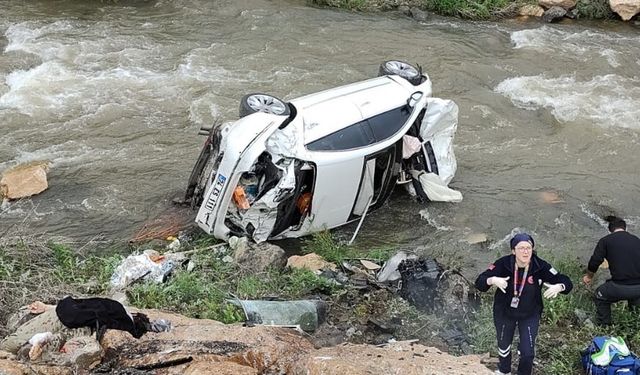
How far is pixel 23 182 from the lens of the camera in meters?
9.57

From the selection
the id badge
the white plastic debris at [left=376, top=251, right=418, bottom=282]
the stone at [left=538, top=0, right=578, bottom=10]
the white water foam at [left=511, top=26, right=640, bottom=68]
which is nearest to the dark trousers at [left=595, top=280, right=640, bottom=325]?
the id badge

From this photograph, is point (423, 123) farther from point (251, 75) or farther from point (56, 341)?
point (56, 341)

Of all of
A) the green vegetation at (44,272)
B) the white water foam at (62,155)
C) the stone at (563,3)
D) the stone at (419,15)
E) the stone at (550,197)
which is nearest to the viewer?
the green vegetation at (44,272)

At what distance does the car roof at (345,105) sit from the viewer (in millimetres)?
8312

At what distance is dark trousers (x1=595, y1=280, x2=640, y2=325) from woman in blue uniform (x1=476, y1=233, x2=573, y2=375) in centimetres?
142

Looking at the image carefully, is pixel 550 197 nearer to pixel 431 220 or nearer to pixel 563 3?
pixel 431 220

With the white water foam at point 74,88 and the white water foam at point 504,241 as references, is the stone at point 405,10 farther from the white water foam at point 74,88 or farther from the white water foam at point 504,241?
A: the white water foam at point 504,241

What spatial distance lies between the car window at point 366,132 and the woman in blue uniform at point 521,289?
3.05 m

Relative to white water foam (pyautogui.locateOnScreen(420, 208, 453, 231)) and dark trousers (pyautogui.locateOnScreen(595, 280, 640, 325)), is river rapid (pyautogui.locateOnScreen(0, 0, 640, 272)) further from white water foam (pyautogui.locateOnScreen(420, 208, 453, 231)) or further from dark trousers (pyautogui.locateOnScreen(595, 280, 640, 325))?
dark trousers (pyautogui.locateOnScreen(595, 280, 640, 325))

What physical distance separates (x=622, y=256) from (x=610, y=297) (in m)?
0.42

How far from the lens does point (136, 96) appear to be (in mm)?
12234

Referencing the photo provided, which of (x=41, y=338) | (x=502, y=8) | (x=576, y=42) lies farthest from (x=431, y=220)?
(x=502, y=8)

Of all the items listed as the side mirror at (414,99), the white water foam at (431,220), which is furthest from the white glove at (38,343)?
the white water foam at (431,220)

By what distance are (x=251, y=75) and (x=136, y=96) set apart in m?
2.06
